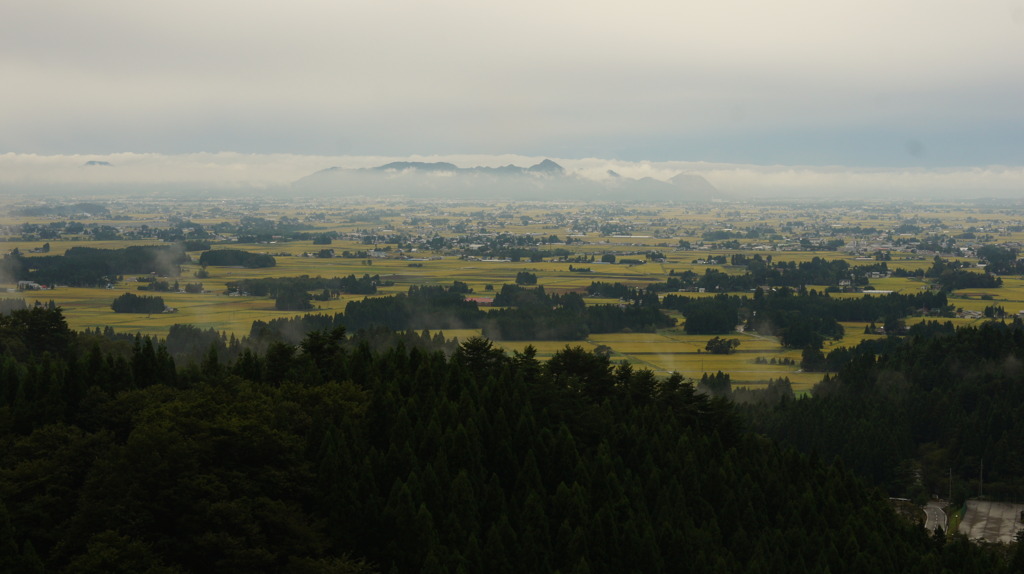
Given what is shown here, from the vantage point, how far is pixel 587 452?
34.1 metres

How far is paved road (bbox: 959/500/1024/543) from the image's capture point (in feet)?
148

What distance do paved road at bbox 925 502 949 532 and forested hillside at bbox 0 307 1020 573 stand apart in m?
7.69

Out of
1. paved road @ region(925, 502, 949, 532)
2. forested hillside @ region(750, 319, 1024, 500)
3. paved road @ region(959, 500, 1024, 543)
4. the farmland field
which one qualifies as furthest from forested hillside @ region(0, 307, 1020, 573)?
the farmland field

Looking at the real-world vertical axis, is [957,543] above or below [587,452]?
below

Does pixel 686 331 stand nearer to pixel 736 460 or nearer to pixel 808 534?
pixel 736 460

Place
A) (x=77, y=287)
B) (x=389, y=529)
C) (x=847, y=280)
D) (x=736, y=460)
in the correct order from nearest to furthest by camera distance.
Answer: (x=389, y=529), (x=736, y=460), (x=77, y=287), (x=847, y=280)

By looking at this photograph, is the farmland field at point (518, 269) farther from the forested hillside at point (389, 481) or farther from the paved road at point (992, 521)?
the forested hillside at point (389, 481)

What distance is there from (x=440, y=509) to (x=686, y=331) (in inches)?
2533

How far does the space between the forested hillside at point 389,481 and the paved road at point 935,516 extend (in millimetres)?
7687

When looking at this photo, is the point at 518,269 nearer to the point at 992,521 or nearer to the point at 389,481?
the point at 992,521

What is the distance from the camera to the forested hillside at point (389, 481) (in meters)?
22.5

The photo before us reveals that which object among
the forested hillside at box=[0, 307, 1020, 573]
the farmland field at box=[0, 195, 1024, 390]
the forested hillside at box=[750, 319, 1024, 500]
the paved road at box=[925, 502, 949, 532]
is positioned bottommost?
the paved road at box=[925, 502, 949, 532]

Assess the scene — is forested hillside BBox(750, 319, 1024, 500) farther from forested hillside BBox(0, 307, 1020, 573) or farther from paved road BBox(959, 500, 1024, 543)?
forested hillside BBox(0, 307, 1020, 573)

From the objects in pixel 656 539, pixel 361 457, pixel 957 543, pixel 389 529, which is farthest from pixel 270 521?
pixel 957 543
